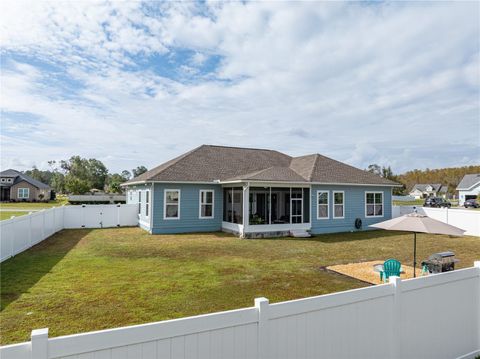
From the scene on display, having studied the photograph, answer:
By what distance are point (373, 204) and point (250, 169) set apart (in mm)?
8110

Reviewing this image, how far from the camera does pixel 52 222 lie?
15.8 metres

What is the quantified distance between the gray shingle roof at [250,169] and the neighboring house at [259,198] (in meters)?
0.06

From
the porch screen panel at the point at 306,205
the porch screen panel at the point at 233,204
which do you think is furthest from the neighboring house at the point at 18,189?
the porch screen panel at the point at 306,205

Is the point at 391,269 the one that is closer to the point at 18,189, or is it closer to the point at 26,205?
the point at 26,205

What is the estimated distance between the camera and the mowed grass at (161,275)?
18.7 feet

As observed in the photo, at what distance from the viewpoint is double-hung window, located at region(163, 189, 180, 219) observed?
1678 centimetres

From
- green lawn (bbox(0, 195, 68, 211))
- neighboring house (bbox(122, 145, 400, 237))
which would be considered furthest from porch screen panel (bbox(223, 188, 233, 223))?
green lawn (bbox(0, 195, 68, 211))

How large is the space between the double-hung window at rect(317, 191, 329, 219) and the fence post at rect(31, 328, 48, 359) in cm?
1659

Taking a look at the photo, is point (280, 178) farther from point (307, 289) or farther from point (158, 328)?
point (158, 328)

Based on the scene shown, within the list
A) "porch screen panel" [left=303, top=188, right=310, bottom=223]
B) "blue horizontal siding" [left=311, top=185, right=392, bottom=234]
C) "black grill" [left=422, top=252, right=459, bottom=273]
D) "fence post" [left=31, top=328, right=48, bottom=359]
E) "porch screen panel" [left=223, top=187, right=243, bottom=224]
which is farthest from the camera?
"blue horizontal siding" [left=311, top=185, right=392, bottom=234]

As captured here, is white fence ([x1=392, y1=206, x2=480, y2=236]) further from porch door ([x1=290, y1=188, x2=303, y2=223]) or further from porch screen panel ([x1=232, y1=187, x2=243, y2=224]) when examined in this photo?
porch screen panel ([x1=232, y1=187, x2=243, y2=224])

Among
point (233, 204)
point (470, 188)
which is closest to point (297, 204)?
point (233, 204)

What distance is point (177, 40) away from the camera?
11281mm

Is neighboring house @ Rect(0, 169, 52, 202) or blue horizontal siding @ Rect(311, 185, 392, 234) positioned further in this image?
neighboring house @ Rect(0, 169, 52, 202)
